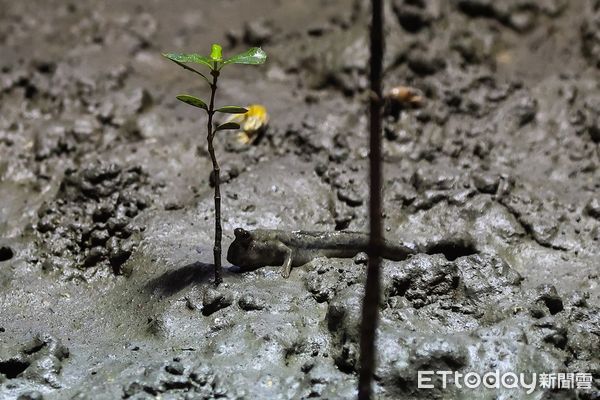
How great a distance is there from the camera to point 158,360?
345 centimetres

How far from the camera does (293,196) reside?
464 centimetres

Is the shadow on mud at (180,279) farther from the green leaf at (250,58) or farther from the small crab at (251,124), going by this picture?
the small crab at (251,124)

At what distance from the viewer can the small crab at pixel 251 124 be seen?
513 centimetres

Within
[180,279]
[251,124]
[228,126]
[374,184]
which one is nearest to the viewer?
[374,184]

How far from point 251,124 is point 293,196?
755mm

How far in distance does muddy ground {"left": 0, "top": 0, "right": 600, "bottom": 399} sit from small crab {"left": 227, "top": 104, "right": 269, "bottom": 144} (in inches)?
3.4

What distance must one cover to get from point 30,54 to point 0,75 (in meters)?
0.34

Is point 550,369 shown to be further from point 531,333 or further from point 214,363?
point 214,363

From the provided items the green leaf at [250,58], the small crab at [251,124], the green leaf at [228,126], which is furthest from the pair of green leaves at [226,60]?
the small crab at [251,124]

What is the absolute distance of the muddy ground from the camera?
11.3 ft

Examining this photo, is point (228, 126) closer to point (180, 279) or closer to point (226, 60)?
point (226, 60)

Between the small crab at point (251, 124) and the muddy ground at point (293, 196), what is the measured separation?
3.4 inches

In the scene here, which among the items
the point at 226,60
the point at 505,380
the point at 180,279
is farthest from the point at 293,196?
the point at 505,380

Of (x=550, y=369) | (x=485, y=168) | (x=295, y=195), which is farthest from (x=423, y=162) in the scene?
(x=550, y=369)
